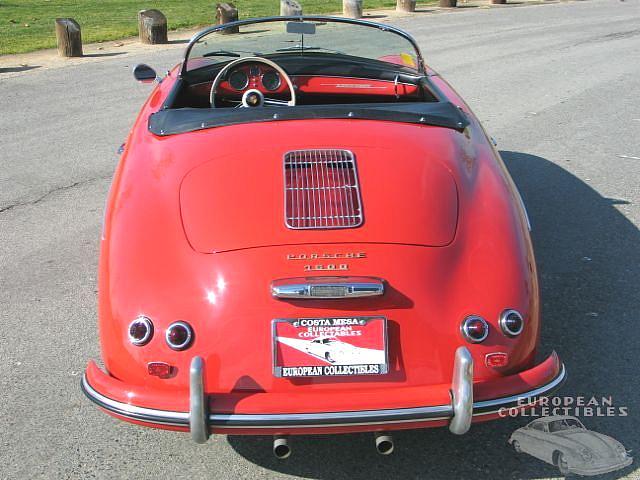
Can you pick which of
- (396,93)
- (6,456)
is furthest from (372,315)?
(396,93)

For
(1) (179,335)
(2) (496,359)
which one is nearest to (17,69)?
(1) (179,335)

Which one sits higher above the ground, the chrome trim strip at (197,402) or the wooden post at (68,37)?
the chrome trim strip at (197,402)

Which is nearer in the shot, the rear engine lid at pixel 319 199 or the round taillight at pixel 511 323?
the round taillight at pixel 511 323

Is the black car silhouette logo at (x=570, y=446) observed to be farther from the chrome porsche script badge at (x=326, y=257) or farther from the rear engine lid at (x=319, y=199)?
the chrome porsche script badge at (x=326, y=257)

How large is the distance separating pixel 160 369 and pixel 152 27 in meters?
13.2

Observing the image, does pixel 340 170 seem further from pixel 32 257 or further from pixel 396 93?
pixel 32 257

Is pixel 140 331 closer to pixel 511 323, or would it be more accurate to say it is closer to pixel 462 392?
pixel 462 392

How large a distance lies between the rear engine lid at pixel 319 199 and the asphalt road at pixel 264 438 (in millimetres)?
883

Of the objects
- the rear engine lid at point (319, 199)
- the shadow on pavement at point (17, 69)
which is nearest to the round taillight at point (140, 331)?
the rear engine lid at point (319, 199)

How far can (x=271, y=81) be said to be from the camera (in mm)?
4750

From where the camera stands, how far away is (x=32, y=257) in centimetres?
502

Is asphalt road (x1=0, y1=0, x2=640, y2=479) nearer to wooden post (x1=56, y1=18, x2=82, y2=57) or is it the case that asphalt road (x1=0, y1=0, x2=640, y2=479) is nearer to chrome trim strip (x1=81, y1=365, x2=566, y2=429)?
chrome trim strip (x1=81, y1=365, x2=566, y2=429)

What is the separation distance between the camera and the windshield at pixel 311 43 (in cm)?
501

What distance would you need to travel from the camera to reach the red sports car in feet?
8.97
